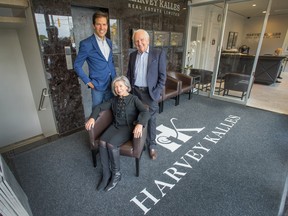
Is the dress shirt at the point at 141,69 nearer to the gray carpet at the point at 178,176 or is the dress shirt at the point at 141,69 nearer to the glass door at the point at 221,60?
the gray carpet at the point at 178,176

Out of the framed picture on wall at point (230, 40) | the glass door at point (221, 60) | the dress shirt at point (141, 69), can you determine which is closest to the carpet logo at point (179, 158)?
the dress shirt at point (141, 69)

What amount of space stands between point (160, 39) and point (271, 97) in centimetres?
339

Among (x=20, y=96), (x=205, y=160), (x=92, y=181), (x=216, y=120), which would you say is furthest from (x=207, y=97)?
(x=20, y=96)

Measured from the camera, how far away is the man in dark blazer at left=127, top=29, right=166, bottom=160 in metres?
1.87

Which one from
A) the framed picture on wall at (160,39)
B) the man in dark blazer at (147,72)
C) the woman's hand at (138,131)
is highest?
the framed picture on wall at (160,39)

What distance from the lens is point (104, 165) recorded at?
1.74 metres

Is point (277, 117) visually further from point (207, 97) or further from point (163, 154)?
point (163, 154)

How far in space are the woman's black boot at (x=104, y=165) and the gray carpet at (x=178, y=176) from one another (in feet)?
0.28

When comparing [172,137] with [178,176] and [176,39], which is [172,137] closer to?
[178,176]

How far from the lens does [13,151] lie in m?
2.35

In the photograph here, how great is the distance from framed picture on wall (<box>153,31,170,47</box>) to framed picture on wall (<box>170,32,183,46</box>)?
150 mm

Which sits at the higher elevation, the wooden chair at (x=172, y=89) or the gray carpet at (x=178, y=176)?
the wooden chair at (x=172, y=89)

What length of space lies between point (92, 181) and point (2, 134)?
2.90m

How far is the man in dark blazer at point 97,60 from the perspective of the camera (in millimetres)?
1901
